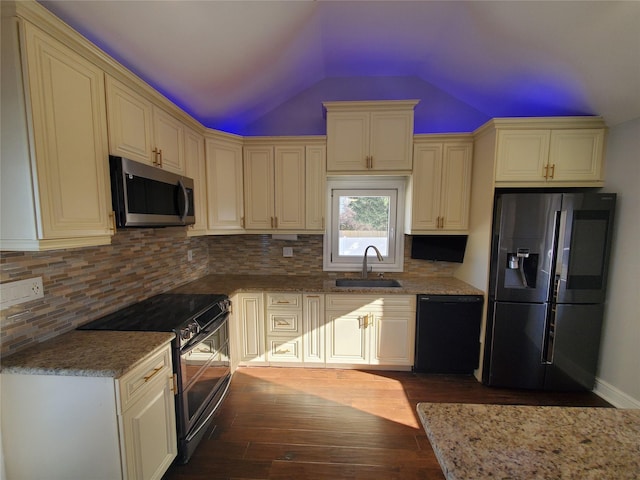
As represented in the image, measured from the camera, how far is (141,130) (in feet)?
5.16

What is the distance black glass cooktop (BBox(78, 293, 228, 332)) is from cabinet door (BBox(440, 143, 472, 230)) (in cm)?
229

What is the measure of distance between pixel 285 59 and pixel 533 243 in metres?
2.66

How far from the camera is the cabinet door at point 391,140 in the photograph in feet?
7.90

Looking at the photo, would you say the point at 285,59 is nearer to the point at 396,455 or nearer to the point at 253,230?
the point at 253,230

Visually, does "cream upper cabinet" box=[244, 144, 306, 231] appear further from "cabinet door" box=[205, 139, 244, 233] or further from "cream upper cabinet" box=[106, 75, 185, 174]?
"cream upper cabinet" box=[106, 75, 185, 174]

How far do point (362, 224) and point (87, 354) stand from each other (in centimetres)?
248

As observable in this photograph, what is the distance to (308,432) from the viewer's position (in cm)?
182

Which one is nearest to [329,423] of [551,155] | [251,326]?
[251,326]

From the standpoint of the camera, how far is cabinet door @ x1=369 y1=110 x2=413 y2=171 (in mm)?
2408

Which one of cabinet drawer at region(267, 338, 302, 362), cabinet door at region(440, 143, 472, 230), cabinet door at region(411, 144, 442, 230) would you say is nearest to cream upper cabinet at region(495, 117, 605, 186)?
Answer: cabinet door at region(440, 143, 472, 230)

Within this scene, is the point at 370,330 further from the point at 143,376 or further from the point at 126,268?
the point at 126,268

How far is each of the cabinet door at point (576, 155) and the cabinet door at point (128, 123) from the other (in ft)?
10.3

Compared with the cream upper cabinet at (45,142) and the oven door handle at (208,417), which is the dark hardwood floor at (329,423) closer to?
the oven door handle at (208,417)

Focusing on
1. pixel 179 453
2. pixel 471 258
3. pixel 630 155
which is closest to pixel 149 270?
pixel 179 453
